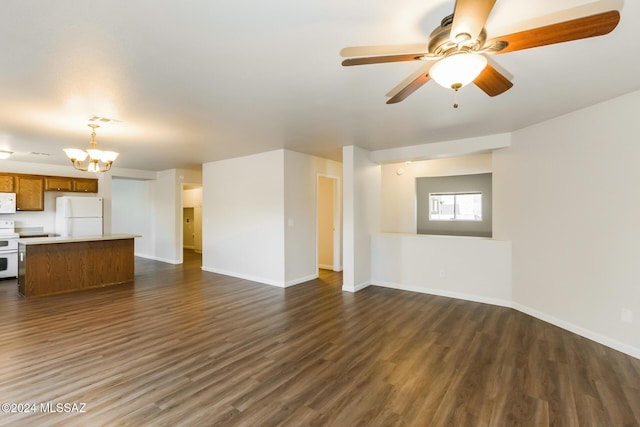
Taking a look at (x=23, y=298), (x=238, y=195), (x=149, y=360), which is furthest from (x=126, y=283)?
(x=149, y=360)

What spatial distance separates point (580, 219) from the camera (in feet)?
10.9

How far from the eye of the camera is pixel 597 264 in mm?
3146

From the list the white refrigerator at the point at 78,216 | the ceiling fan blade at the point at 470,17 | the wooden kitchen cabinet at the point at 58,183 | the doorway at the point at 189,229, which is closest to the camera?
the ceiling fan blade at the point at 470,17

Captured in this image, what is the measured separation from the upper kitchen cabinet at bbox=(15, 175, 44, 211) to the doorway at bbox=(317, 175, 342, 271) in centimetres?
611

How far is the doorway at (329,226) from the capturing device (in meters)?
6.61

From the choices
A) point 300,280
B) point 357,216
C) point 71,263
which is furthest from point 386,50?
point 71,263

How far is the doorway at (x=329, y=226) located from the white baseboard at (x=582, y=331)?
3508mm

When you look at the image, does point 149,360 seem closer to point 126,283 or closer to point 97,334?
point 97,334

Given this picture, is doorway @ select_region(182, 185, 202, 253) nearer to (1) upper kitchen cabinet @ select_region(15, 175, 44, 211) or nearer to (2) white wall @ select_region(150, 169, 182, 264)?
(2) white wall @ select_region(150, 169, 182, 264)

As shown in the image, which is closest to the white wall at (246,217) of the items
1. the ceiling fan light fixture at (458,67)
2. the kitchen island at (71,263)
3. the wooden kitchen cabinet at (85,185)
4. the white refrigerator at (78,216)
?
the kitchen island at (71,263)

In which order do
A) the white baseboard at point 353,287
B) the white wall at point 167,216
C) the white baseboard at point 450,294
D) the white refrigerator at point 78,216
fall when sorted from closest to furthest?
1. the white baseboard at point 450,294
2. the white baseboard at point 353,287
3. the white refrigerator at point 78,216
4. the white wall at point 167,216

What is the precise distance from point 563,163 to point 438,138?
A: 5.12 ft

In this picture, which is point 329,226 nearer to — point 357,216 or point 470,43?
point 357,216

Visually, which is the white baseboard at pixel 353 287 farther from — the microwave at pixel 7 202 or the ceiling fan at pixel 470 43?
the microwave at pixel 7 202
